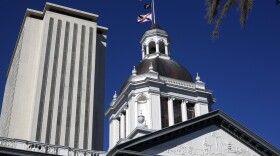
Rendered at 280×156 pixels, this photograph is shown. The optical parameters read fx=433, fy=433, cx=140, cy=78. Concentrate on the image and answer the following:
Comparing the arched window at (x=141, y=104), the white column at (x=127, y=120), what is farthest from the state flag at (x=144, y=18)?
the white column at (x=127, y=120)

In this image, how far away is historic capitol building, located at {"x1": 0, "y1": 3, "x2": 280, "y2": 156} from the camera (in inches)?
1236

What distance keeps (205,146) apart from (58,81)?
1507cm

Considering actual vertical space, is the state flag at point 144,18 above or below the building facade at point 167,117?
above

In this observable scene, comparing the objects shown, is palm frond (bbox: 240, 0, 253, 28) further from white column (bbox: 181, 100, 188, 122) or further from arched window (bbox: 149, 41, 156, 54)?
arched window (bbox: 149, 41, 156, 54)

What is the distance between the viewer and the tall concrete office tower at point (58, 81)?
36.3m

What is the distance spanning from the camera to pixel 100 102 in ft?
132

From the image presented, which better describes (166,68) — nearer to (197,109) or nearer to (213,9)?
(197,109)

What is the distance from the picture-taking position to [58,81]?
1513 inches

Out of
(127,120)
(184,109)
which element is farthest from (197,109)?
(127,120)

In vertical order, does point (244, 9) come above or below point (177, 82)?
below

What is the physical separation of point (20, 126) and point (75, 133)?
4.81 m

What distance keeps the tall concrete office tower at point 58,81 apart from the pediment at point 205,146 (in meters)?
9.36

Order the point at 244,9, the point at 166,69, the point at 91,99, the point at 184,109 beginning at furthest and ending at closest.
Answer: the point at 166,69, the point at 184,109, the point at 91,99, the point at 244,9

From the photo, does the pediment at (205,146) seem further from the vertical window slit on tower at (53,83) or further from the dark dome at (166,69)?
the dark dome at (166,69)
